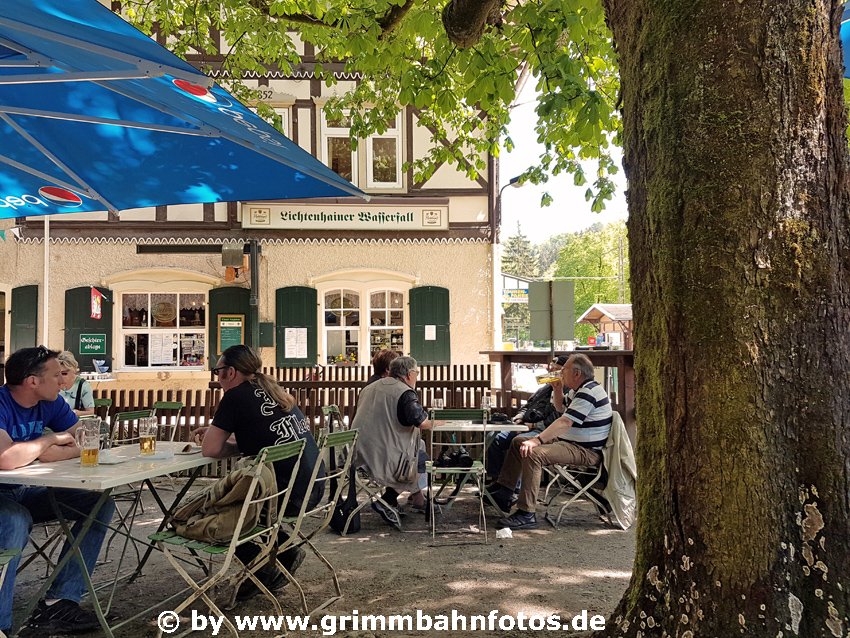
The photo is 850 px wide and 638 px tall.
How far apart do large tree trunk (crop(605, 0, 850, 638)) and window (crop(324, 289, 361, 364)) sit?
11.7 metres

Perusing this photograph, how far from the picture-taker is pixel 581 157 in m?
7.40

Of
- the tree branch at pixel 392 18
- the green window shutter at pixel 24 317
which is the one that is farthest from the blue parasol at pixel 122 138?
the green window shutter at pixel 24 317

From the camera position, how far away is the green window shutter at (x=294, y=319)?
44.5 feet

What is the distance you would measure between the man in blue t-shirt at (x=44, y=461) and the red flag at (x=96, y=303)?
9.92 metres

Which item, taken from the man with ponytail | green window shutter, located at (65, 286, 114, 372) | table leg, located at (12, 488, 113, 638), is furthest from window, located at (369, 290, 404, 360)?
table leg, located at (12, 488, 113, 638)

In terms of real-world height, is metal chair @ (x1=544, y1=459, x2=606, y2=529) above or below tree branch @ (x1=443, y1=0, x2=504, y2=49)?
below

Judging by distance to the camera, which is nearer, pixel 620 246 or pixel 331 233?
pixel 331 233

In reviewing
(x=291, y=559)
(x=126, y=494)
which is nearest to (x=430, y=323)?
(x=126, y=494)

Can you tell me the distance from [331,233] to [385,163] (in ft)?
6.20

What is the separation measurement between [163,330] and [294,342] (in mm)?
2609

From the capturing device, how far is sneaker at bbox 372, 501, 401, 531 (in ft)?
18.3

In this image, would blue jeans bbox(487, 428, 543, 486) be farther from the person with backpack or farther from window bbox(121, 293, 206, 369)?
window bbox(121, 293, 206, 369)

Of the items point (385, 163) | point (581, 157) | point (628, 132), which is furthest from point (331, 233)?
point (628, 132)

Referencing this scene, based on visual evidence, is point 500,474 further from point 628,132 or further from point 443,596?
point 628,132
